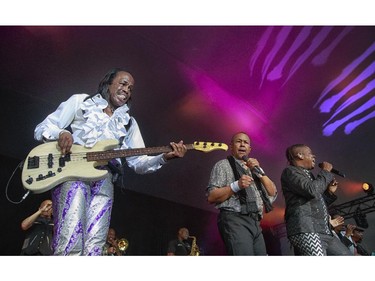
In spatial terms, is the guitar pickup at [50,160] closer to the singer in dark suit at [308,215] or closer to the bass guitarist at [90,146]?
the bass guitarist at [90,146]

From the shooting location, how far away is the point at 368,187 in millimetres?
6754

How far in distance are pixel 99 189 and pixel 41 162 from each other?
1.30ft

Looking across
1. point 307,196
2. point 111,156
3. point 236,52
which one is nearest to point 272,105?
point 236,52

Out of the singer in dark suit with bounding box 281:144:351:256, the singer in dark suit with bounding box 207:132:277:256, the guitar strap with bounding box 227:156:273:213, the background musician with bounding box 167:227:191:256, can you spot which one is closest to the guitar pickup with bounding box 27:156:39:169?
the singer in dark suit with bounding box 207:132:277:256

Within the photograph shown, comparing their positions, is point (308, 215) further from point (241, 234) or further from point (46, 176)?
point (46, 176)

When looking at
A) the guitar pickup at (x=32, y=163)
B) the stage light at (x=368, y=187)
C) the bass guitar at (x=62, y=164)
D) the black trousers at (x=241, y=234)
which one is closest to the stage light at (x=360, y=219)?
the stage light at (x=368, y=187)

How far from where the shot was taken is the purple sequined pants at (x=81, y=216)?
2053mm

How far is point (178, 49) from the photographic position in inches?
212

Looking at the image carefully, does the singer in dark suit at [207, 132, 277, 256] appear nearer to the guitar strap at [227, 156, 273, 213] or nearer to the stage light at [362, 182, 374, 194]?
the guitar strap at [227, 156, 273, 213]

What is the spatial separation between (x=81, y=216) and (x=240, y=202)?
1.17m

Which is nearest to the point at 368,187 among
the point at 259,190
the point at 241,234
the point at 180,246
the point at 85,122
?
the point at 180,246

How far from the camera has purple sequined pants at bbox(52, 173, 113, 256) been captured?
2053 millimetres

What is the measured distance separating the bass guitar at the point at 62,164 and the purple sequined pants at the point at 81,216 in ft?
0.21
